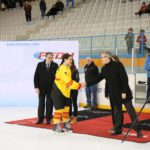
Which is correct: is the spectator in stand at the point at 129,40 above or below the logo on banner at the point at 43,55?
above

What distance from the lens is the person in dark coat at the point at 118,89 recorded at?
661 cm

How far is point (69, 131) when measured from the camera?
23.8ft

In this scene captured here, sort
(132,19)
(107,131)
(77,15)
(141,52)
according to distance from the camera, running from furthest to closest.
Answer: (77,15) < (132,19) < (141,52) < (107,131)

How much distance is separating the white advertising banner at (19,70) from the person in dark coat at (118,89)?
452 cm

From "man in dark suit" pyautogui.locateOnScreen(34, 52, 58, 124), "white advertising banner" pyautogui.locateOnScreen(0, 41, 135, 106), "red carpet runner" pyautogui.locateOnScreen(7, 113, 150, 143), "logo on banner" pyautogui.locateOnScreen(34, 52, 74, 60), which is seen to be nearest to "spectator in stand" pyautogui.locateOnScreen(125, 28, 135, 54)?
"white advertising banner" pyautogui.locateOnScreen(0, 41, 135, 106)

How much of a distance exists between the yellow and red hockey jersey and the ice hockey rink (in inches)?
33.1

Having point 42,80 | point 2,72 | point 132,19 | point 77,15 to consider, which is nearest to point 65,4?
point 77,15

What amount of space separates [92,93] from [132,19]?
623 cm

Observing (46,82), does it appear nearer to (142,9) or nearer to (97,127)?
Result: (97,127)

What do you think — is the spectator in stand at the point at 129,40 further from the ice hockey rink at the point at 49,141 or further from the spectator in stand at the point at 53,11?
the spectator in stand at the point at 53,11

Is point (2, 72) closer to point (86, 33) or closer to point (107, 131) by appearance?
point (107, 131)

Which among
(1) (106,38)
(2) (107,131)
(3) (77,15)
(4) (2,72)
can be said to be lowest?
(2) (107,131)

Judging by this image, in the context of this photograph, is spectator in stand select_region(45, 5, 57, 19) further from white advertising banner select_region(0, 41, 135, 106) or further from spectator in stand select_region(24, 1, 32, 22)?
white advertising banner select_region(0, 41, 135, 106)

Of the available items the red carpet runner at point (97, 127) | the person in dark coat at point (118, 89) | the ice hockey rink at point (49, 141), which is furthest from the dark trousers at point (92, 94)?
the person in dark coat at point (118, 89)
